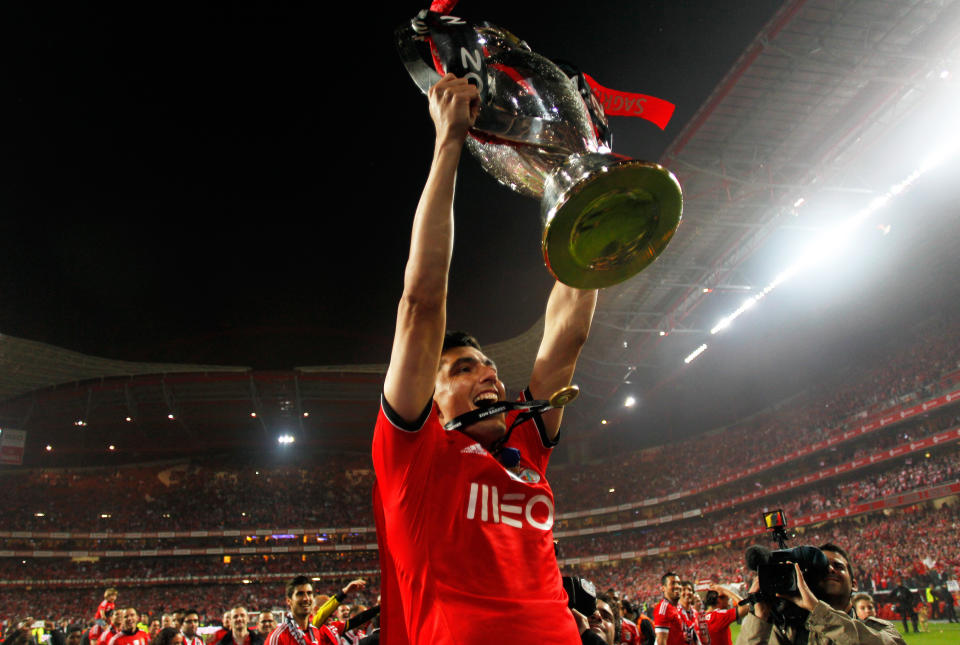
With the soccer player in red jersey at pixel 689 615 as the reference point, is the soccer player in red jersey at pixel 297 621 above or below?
above

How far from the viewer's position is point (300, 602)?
20.8 feet

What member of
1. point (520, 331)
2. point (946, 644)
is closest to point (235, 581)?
point (520, 331)

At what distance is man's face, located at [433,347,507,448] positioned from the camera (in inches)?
67.4

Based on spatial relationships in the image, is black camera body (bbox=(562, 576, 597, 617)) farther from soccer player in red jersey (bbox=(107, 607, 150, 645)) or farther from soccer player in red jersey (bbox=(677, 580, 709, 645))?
soccer player in red jersey (bbox=(107, 607, 150, 645))

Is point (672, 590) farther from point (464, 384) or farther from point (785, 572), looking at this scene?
point (464, 384)

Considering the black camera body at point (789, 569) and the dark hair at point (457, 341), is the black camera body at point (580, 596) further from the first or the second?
the black camera body at point (789, 569)

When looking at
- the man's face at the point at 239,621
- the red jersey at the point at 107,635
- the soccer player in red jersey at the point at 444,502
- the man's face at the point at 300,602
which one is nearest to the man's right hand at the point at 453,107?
the soccer player in red jersey at the point at 444,502

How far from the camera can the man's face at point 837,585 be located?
2.70m

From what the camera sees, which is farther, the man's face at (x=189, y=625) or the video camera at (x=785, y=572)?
the man's face at (x=189, y=625)

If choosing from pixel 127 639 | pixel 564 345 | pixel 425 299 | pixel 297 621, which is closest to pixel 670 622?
A: pixel 297 621

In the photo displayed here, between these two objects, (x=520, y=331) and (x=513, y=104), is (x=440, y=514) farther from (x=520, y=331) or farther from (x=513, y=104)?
(x=520, y=331)

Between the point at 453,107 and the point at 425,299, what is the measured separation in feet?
1.70

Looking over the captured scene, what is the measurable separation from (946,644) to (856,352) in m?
21.1

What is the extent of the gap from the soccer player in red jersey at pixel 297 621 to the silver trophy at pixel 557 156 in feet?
18.6
